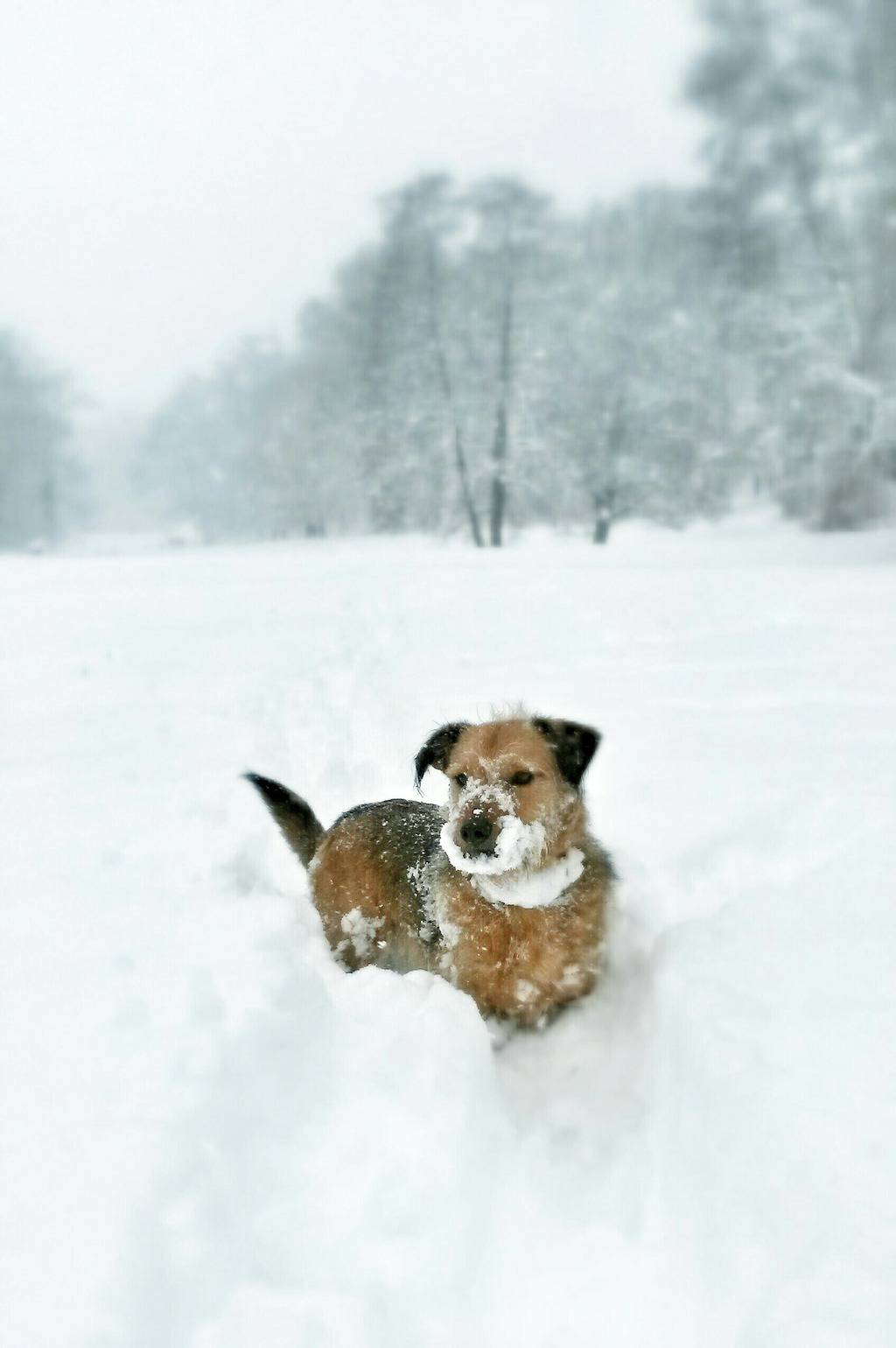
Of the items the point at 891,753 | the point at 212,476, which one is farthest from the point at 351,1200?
the point at 212,476

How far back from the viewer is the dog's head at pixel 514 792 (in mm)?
2572

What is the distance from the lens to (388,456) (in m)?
26.0

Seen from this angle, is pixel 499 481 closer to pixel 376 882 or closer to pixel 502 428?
pixel 502 428

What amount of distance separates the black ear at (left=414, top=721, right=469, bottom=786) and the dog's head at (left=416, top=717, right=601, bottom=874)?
29mm

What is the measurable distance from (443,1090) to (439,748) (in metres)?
1.36

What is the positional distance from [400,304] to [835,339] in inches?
497

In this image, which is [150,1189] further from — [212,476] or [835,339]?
[212,476]

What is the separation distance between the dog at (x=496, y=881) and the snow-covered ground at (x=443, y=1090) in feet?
0.66

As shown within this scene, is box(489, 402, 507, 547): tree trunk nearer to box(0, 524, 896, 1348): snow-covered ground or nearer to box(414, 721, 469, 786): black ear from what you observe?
box(0, 524, 896, 1348): snow-covered ground

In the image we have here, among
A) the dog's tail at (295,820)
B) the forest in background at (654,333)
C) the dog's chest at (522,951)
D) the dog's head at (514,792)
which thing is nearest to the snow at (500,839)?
the dog's head at (514,792)

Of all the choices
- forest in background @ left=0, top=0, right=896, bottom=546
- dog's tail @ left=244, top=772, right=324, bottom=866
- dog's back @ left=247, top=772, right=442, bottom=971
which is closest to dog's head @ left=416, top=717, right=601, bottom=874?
dog's back @ left=247, top=772, right=442, bottom=971

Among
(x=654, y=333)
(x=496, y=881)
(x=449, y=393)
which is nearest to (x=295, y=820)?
(x=496, y=881)

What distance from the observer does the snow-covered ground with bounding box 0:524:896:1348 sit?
1470mm

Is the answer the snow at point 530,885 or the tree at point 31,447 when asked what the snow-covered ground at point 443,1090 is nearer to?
the snow at point 530,885
